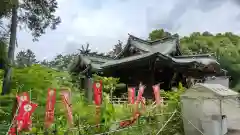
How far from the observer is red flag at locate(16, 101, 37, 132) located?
3.54 metres

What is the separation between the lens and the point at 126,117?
20.3 feet

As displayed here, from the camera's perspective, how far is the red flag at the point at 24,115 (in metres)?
3.54

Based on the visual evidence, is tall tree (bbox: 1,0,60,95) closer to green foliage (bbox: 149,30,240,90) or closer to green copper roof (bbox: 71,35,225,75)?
green copper roof (bbox: 71,35,225,75)

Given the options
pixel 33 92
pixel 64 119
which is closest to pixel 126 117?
pixel 64 119

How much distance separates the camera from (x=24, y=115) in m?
3.61

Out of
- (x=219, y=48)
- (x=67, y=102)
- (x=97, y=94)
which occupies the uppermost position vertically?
(x=219, y=48)

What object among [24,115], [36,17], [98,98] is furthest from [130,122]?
[36,17]

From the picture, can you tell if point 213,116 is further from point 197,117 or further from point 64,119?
point 64,119

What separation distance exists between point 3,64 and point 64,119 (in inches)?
63.0

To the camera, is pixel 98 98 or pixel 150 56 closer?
pixel 98 98

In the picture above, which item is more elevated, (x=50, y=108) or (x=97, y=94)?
(x=97, y=94)

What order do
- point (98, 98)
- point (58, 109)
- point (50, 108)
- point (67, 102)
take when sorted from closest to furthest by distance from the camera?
point (50, 108), point (67, 102), point (58, 109), point (98, 98)

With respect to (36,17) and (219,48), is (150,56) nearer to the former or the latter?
(36,17)

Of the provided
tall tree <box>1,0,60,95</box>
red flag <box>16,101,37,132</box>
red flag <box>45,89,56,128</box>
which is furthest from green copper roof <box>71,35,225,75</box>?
red flag <box>16,101,37,132</box>
